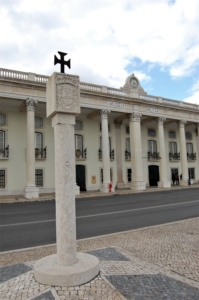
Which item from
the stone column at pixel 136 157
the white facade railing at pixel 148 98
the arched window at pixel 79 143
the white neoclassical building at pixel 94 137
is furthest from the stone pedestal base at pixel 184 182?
the arched window at pixel 79 143

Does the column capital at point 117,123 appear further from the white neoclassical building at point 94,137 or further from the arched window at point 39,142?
the arched window at point 39,142

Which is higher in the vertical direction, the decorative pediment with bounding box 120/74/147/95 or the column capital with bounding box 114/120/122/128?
the decorative pediment with bounding box 120/74/147/95

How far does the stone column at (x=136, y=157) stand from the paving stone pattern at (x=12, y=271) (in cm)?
2260

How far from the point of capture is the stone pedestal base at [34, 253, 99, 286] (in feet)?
13.1

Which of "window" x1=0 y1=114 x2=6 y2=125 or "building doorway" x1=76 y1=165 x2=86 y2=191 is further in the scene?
"building doorway" x1=76 y1=165 x2=86 y2=191

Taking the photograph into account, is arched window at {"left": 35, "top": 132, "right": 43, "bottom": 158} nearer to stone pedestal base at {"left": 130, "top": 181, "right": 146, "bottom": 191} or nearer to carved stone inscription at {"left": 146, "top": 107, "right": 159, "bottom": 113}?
stone pedestal base at {"left": 130, "top": 181, "right": 146, "bottom": 191}

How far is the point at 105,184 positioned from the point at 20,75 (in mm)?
13646

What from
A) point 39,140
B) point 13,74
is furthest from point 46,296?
point 39,140

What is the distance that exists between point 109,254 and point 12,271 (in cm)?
220

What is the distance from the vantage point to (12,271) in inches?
185

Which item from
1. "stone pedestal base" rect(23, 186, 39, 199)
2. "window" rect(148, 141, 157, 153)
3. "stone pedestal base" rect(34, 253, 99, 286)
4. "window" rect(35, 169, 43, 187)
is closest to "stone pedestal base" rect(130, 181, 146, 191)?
"window" rect(148, 141, 157, 153)

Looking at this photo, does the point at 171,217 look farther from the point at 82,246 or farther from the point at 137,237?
the point at 82,246

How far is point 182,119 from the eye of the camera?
32.7 meters

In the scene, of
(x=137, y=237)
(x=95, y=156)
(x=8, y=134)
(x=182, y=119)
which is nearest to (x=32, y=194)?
(x=8, y=134)
